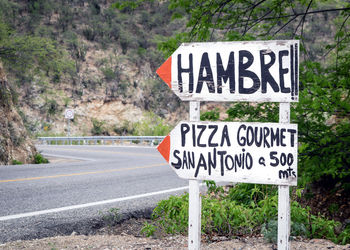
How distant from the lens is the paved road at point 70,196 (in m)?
4.85

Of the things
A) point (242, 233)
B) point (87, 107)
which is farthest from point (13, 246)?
point (87, 107)

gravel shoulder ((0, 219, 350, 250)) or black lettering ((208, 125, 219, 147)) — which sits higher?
black lettering ((208, 125, 219, 147))

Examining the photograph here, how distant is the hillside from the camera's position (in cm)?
3344

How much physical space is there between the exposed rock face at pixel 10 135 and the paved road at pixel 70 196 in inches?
83.0

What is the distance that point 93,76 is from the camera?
3644cm

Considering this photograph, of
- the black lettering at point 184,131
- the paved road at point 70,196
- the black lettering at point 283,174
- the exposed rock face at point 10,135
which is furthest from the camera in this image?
the exposed rock face at point 10,135

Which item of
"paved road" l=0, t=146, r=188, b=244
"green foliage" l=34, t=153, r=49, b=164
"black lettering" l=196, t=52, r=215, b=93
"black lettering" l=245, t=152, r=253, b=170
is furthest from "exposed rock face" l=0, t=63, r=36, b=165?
"black lettering" l=245, t=152, r=253, b=170

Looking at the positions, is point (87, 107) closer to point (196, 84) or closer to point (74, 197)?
point (74, 197)

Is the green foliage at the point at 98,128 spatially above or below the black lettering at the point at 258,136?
below

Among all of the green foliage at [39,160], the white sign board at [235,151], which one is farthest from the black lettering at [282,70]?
the green foliage at [39,160]

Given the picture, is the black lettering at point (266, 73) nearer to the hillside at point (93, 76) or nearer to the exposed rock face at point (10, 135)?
the exposed rock face at point (10, 135)

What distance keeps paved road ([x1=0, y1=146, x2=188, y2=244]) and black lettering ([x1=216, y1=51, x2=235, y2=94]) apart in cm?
299

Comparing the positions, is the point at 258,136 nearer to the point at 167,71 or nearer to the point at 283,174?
the point at 283,174

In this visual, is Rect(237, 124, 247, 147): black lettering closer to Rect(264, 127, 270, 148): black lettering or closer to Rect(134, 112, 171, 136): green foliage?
Rect(264, 127, 270, 148): black lettering
